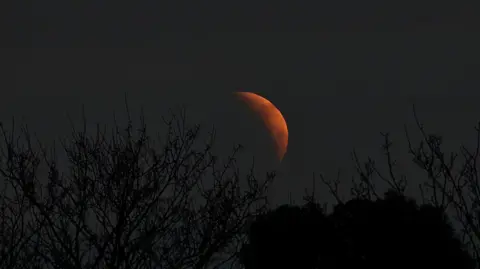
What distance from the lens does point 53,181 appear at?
11.4m

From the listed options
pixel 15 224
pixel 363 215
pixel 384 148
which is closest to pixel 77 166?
pixel 15 224

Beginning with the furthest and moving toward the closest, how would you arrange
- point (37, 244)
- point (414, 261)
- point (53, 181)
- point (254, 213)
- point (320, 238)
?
point (254, 213) < point (53, 181) < point (37, 244) < point (320, 238) < point (414, 261)

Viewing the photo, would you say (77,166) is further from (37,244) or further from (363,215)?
(363,215)

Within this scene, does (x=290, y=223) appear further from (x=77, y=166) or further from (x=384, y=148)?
(x=384, y=148)

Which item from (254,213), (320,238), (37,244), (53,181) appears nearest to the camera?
(320,238)

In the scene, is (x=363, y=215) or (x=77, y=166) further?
(x=77, y=166)

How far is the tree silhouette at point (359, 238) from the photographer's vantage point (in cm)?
498

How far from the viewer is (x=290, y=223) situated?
554 centimetres

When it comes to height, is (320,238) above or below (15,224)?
below

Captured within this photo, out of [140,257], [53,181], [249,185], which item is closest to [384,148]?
[249,185]

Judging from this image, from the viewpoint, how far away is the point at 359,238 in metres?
5.14

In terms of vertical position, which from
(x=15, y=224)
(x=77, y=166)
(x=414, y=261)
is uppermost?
(x=77, y=166)

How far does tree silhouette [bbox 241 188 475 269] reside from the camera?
4984 mm

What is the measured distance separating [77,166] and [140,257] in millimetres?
1961
